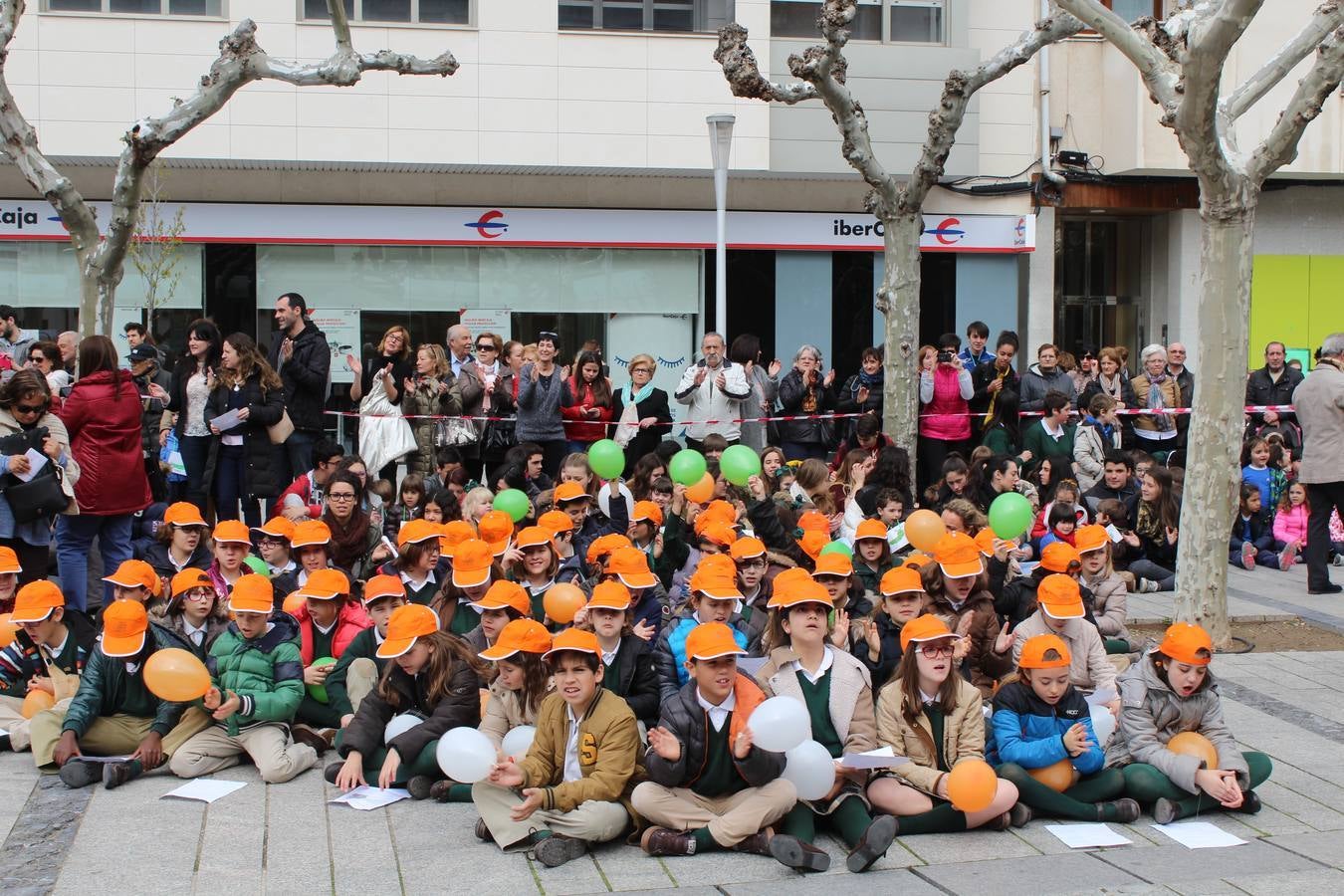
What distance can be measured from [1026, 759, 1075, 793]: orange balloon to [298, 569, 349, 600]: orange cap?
147 inches

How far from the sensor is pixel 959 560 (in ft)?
27.6

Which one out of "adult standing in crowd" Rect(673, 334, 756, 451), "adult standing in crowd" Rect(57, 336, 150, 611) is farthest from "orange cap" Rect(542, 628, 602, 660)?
"adult standing in crowd" Rect(673, 334, 756, 451)

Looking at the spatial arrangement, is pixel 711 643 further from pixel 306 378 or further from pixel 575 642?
pixel 306 378

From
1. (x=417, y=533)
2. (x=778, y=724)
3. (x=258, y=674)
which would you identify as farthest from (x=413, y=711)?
(x=778, y=724)

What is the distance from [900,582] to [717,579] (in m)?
1.00

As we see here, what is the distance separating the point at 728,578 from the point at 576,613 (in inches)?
35.2

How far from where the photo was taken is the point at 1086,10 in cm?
974

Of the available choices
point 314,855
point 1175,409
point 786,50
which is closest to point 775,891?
point 314,855

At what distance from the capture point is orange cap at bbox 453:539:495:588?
8445 mm

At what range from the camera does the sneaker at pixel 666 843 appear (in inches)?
255

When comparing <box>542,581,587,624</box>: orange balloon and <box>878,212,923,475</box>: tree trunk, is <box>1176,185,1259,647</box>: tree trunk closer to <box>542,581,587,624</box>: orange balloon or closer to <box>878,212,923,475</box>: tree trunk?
<box>878,212,923,475</box>: tree trunk

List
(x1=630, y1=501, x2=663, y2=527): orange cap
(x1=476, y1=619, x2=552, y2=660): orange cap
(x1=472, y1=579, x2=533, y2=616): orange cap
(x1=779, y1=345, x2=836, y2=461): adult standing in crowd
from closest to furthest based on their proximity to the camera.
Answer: (x1=476, y1=619, x2=552, y2=660): orange cap → (x1=472, y1=579, x2=533, y2=616): orange cap → (x1=630, y1=501, x2=663, y2=527): orange cap → (x1=779, y1=345, x2=836, y2=461): adult standing in crowd

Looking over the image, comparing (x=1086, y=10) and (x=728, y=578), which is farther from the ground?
(x=1086, y=10)

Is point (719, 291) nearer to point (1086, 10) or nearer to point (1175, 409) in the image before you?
point (1175, 409)
